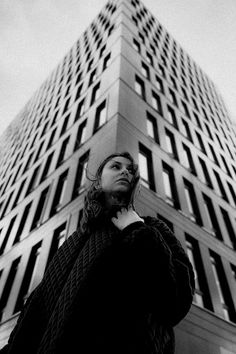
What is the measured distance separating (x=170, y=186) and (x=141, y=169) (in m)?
2.22

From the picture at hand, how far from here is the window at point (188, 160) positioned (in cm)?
1444

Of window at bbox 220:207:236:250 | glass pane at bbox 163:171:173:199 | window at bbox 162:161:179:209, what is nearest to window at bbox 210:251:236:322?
window at bbox 220:207:236:250

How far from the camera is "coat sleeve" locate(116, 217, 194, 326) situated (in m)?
1.26

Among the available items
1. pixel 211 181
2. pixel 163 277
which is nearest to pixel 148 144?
pixel 211 181

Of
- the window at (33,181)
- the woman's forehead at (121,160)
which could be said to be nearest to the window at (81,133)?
the window at (33,181)

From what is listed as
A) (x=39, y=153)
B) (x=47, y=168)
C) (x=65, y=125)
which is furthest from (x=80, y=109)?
(x=39, y=153)

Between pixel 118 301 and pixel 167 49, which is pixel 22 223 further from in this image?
pixel 167 49

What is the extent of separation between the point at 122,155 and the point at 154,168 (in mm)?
9106

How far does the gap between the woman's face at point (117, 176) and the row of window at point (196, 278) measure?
7609mm

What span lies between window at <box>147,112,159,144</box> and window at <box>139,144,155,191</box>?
157 centimetres

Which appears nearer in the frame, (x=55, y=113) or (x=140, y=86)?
(x=140, y=86)

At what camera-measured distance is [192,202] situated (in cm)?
1317

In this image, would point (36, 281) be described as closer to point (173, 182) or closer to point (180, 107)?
point (173, 182)

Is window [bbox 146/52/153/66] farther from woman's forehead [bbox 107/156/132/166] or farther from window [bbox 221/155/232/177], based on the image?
woman's forehead [bbox 107/156/132/166]
